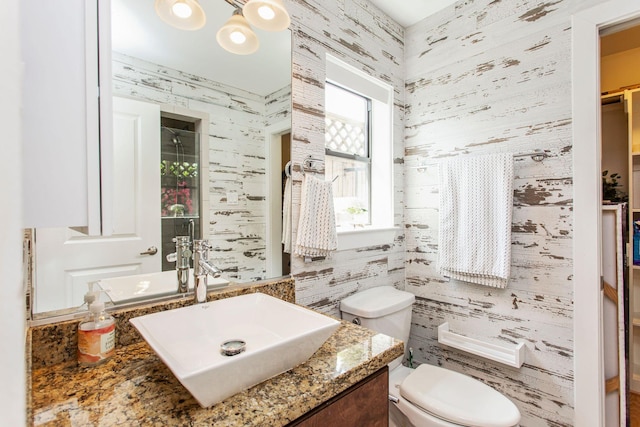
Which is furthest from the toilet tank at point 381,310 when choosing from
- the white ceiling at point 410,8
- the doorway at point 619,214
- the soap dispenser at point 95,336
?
the white ceiling at point 410,8

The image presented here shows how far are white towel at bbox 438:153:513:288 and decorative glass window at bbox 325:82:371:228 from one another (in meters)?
0.49

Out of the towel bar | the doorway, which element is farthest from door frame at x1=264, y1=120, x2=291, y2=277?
the doorway

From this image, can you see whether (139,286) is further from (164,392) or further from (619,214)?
(619,214)

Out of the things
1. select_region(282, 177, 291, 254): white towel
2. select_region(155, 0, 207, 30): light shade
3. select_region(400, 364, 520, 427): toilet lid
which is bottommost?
select_region(400, 364, 520, 427): toilet lid

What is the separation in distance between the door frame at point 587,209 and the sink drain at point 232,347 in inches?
59.8

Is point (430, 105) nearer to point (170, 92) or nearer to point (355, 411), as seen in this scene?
point (170, 92)

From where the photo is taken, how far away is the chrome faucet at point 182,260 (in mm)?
1082

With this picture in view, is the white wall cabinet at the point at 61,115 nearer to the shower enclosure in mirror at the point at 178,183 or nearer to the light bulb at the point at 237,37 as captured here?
the shower enclosure in mirror at the point at 178,183

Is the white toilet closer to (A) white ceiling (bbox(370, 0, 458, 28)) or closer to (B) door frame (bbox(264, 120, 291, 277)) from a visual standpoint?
(B) door frame (bbox(264, 120, 291, 277))

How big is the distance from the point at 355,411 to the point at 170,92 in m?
1.16

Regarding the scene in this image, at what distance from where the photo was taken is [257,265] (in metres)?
1.31

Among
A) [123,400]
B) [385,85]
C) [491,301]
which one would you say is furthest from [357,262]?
[123,400]

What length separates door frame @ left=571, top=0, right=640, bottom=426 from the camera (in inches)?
54.2

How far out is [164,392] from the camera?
698mm
